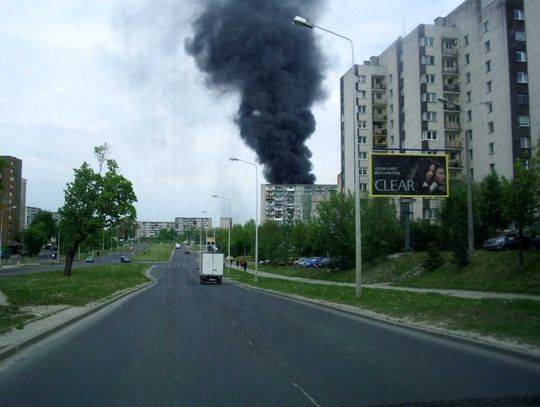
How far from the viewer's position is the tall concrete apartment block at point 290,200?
110m

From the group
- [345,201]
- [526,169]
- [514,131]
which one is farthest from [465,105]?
[526,169]

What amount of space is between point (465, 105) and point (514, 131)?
37.6 ft

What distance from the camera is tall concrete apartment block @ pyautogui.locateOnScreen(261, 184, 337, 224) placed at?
110 metres

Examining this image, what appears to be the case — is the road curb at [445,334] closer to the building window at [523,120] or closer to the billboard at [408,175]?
the billboard at [408,175]

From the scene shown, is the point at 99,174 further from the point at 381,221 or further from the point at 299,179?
the point at 299,179

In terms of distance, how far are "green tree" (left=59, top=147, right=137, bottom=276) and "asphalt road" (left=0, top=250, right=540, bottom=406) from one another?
3549 cm

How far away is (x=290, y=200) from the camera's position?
123 metres

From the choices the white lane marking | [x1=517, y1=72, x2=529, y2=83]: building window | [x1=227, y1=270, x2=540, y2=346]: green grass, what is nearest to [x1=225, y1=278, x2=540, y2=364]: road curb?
[x1=227, y1=270, x2=540, y2=346]: green grass

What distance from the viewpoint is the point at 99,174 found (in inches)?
1934

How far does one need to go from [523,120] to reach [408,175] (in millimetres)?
31178

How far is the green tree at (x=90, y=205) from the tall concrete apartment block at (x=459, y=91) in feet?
73.8

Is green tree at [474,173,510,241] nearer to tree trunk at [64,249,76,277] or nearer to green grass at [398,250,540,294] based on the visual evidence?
green grass at [398,250,540,294]

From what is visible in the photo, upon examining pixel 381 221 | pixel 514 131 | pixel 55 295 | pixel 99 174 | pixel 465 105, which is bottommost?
pixel 55 295

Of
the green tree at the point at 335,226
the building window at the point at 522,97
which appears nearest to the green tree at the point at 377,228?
the green tree at the point at 335,226
